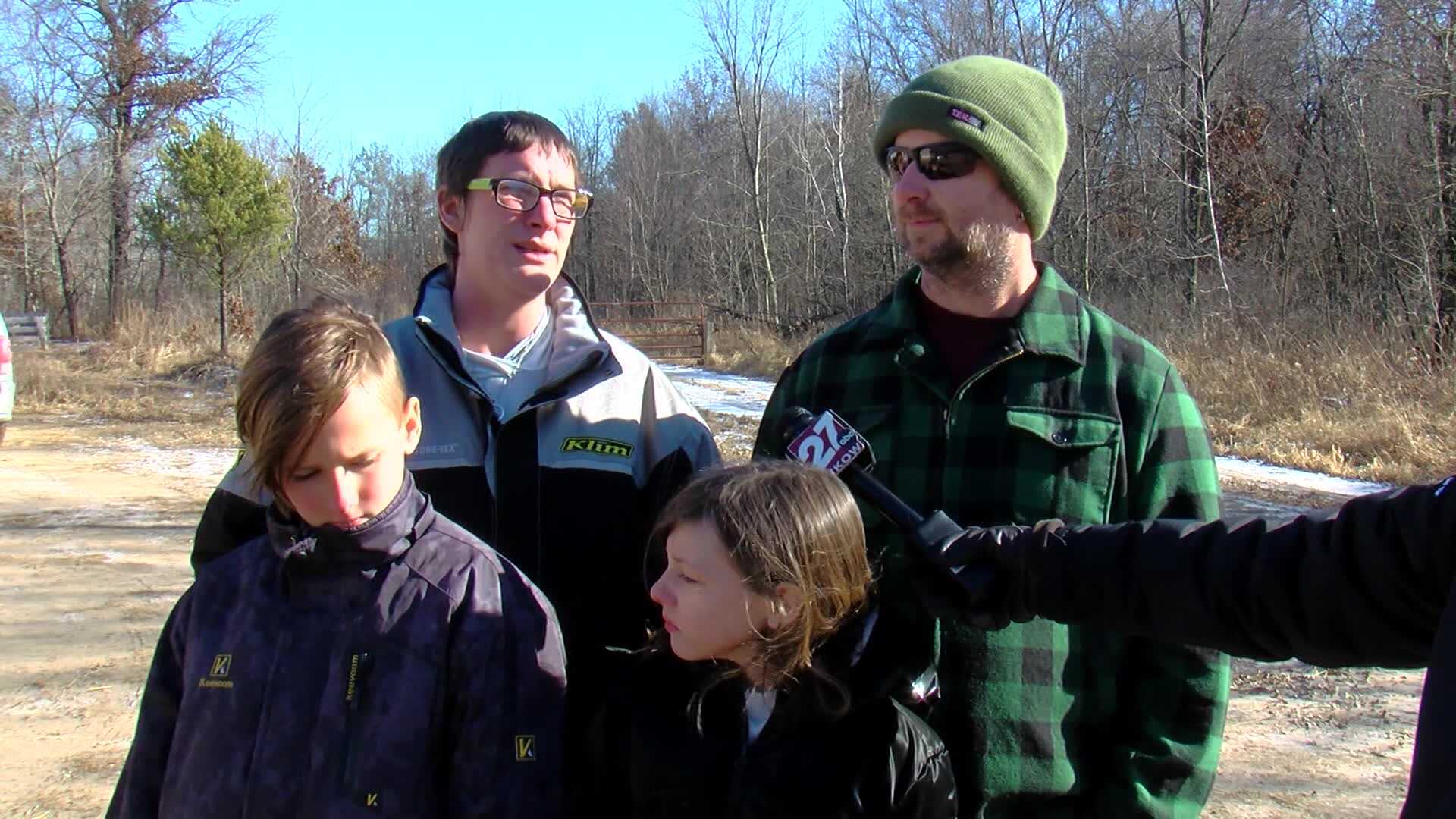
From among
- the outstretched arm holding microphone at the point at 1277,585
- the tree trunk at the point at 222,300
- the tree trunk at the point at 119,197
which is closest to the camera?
the outstretched arm holding microphone at the point at 1277,585

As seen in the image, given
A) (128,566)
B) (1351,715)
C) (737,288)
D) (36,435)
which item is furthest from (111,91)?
(1351,715)

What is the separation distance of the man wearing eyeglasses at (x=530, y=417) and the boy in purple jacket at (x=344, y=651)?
227 millimetres

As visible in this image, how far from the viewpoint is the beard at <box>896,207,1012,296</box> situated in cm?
202

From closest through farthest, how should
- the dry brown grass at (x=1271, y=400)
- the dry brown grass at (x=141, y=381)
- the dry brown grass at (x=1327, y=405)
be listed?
the dry brown grass at (x=1327, y=405)
the dry brown grass at (x=1271, y=400)
the dry brown grass at (x=141, y=381)

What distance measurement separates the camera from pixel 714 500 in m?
1.71

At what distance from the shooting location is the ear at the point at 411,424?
6.09ft

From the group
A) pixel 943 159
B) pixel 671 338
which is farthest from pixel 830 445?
pixel 671 338

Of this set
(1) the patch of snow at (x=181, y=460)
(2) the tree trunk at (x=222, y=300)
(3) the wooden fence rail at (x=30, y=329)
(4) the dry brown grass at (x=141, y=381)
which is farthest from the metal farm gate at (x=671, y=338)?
(1) the patch of snow at (x=181, y=460)

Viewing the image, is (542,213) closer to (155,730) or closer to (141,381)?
(155,730)

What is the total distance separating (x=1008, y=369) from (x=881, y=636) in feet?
1.87

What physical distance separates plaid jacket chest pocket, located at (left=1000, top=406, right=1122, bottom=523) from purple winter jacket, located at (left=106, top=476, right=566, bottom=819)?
0.87 m

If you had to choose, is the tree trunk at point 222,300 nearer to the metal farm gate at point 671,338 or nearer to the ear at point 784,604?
the metal farm gate at point 671,338

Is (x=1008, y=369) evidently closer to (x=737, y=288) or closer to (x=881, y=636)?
(x=881, y=636)

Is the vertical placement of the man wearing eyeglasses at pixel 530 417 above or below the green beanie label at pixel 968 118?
below
